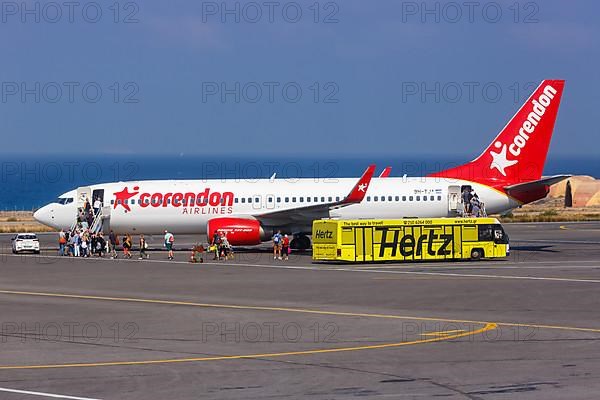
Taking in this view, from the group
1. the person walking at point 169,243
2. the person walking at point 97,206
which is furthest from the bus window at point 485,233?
the person walking at point 97,206

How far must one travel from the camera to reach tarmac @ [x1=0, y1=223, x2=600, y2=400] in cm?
2381

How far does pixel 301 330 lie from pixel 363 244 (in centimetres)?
2489

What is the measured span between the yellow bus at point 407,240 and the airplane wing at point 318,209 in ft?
19.1

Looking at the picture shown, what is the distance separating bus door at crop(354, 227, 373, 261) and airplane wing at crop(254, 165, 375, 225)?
608 centimetres

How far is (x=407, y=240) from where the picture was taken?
57.8 metres

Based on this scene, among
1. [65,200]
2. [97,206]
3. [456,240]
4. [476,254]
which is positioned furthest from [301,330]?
[65,200]

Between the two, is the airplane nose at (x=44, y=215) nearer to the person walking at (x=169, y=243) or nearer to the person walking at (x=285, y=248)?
the person walking at (x=169, y=243)

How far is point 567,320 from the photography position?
112 feet

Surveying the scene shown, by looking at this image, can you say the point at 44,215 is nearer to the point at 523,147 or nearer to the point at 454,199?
the point at 454,199

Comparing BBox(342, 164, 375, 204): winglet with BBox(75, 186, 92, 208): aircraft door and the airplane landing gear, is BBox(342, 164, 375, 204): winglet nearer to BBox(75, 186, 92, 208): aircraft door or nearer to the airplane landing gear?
the airplane landing gear

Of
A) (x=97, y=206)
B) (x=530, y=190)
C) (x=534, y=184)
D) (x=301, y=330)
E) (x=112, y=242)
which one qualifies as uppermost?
(x=534, y=184)

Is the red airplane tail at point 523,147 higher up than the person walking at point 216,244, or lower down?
higher up

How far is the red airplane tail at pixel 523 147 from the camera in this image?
69250mm

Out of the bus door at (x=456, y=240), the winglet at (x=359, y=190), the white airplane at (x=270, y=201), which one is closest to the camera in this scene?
the bus door at (x=456, y=240)
